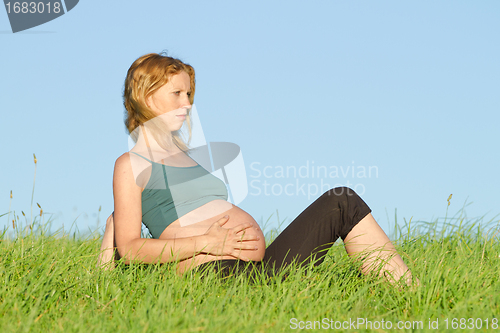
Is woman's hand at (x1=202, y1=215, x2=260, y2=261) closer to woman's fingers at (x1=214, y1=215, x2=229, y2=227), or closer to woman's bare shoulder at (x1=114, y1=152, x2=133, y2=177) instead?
woman's fingers at (x1=214, y1=215, x2=229, y2=227)

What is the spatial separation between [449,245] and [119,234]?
2890 mm

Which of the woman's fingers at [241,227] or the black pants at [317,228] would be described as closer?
the woman's fingers at [241,227]

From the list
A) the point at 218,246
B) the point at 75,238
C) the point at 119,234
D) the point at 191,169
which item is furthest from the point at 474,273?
the point at 75,238

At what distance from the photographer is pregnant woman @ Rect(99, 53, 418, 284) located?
2.65 metres

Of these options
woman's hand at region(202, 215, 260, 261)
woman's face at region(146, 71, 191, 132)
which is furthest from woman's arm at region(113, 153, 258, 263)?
woman's face at region(146, 71, 191, 132)

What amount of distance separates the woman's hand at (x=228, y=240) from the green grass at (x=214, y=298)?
0.52 ft

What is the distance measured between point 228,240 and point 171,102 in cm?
110

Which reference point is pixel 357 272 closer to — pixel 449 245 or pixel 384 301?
pixel 384 301

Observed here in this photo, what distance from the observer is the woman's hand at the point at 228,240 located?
2598mm

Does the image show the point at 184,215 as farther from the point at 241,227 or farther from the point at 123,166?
the point at 123,166

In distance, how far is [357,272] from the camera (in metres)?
2.83

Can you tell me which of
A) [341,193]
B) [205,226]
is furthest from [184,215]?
[341,193]

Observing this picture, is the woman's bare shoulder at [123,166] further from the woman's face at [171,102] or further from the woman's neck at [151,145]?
the woman's face at [171,102]

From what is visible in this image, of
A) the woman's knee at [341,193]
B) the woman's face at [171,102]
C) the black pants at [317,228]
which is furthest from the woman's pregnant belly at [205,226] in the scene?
the woman's face at [171,102]
